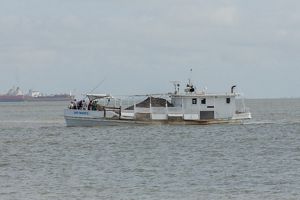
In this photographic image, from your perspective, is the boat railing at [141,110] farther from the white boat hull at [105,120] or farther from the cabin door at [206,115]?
the cabin door at [206,115]

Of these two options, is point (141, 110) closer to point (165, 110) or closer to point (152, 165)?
point (165, 110)

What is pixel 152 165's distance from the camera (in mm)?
41562

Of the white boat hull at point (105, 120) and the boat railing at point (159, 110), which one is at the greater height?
the boat railing at point (159, 110)

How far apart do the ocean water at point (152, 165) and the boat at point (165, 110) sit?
86.9 inches

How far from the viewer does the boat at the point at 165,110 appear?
69.2m

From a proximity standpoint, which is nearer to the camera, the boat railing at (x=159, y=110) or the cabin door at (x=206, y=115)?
the boat railing at (x=159, y=110)

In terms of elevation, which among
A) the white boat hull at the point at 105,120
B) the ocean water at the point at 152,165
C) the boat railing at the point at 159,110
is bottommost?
the ocean water at the point at 152,165

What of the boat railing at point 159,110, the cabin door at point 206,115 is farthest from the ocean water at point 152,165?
the cabin door at point 206,115

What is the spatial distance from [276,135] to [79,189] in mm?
34342

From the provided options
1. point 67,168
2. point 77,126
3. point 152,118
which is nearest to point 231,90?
point 152,118

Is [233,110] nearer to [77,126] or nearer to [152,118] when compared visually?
[152,118]

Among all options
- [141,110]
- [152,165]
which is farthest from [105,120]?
[152,165]

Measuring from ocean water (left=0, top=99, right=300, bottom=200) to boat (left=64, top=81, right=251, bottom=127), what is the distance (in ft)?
7.24

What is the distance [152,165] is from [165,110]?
1122 inches
